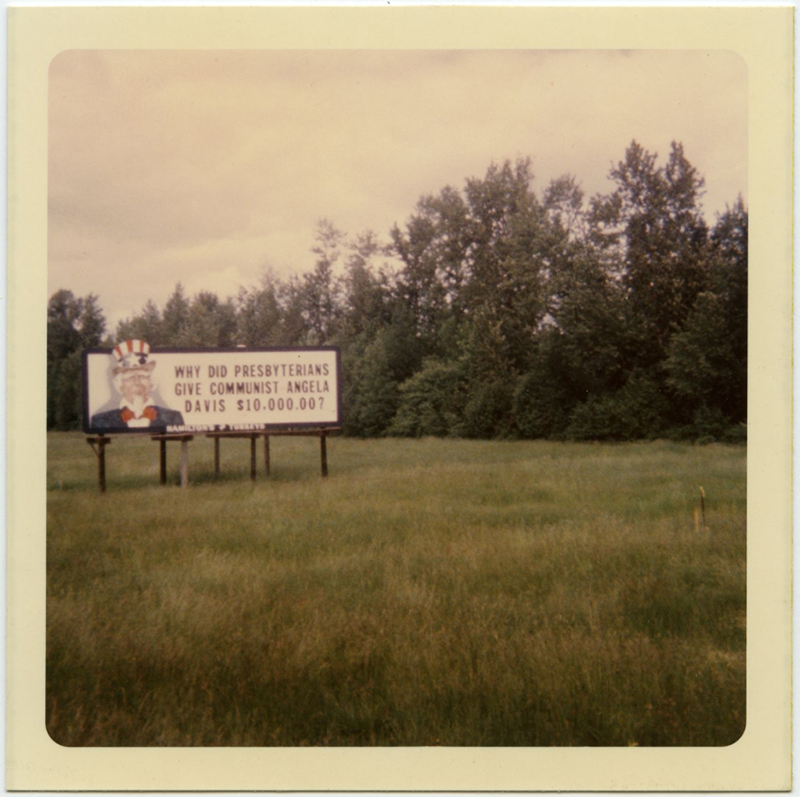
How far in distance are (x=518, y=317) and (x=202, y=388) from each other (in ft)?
18.2

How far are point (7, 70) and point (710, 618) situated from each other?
756 centimetres

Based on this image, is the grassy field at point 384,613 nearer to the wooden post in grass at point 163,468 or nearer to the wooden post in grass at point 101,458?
the wooden post in grass at point 101,458

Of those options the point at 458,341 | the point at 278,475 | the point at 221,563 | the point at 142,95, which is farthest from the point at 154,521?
the point at 458,341

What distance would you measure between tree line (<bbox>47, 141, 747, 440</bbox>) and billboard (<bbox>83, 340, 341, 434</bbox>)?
0.67 feet

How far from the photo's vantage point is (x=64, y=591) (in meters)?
5.06

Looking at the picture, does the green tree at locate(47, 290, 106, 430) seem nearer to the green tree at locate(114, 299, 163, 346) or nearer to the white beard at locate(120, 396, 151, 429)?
the green tree at locate(114, 299, 163, 346)

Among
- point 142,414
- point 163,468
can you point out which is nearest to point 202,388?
point 142,414

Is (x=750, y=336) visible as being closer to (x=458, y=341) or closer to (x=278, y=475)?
(x=458, y=341)

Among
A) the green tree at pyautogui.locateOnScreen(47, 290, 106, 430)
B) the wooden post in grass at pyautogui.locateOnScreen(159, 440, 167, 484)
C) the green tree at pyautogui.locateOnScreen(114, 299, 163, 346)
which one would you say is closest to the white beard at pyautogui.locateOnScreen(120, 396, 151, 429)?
the green tree at pyautogui.locateOnScreen(47, 290, 106, 430)

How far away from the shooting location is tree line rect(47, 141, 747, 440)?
6.03 meters

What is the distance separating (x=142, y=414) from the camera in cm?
617

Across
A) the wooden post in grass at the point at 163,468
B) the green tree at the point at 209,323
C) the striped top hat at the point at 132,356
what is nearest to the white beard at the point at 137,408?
the striped top hat at the point at 132,356

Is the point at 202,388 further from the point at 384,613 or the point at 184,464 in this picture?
the point at 384,613

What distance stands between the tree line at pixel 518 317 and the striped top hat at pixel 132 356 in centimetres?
8
